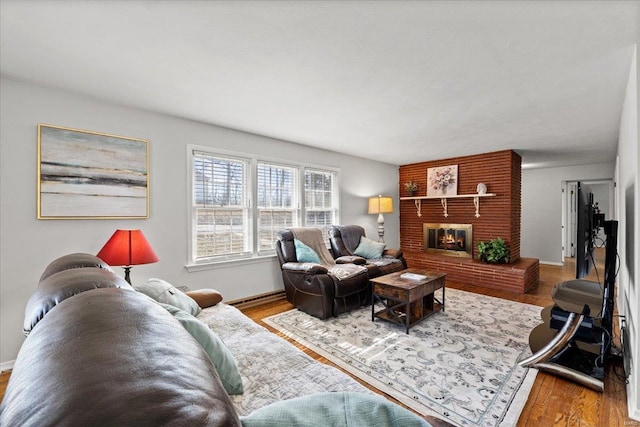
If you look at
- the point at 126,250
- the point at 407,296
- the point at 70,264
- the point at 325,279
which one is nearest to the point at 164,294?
the point at 70,264

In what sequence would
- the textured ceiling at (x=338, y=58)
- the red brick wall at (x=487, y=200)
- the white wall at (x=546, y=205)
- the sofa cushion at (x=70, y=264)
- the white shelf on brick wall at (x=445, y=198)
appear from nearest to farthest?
the sofa cushion at (x=70, y=264) < the textured ceiling at (x=338, y=58) < the red brick wall at (x=487, y=200) < the white shelf on brick wall at (x=445, y=198) < the white wall at (x=546, y=205)

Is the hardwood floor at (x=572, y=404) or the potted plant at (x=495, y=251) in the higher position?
A: the potted plant at (x=495, y=251)

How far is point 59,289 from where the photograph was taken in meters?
0.96

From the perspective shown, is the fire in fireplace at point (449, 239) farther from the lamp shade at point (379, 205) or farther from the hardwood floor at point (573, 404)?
the hardwood floor at point (573, 404)

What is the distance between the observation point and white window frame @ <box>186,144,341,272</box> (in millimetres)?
3443

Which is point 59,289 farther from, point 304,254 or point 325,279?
point 304,254

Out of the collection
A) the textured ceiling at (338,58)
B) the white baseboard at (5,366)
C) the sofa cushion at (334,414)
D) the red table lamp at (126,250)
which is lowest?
the white baseboard at (5,366)

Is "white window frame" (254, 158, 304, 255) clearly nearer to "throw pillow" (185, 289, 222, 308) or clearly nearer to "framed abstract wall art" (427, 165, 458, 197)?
"throw pillow" (185, 289, 222, 308)

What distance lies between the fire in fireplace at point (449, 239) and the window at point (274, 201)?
3.17 metres

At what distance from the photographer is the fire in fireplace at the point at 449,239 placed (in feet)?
18.3

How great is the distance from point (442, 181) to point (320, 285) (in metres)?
3.92

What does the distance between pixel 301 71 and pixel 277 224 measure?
2.57m

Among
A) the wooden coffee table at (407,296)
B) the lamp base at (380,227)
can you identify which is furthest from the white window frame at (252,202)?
the wooden coffee table at (407,296)

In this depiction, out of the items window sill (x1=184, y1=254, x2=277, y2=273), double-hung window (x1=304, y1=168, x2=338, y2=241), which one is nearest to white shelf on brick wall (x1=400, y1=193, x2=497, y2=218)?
double-hung window (x1=304, y1=168, x2=338, y2=241)
